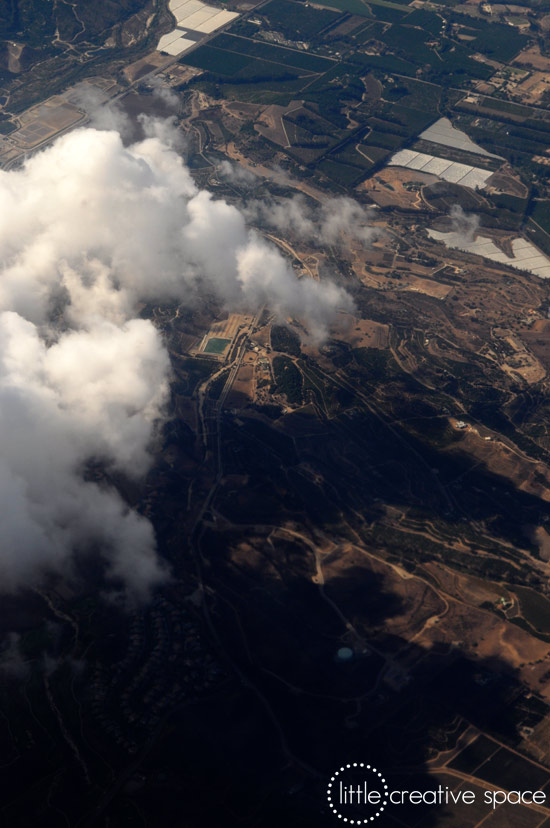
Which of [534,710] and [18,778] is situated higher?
[18,778]

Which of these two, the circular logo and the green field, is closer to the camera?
the circular logo

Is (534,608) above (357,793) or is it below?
above

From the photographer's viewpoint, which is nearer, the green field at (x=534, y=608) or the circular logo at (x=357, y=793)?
the circular logo at (x=357, y=793)

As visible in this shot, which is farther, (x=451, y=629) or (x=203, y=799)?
(x=451, y=629)

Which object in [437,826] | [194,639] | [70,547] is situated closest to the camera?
[437,826]

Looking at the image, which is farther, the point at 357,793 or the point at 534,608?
the point at 534,608

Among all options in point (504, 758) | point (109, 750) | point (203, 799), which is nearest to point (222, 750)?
point (203, 799)

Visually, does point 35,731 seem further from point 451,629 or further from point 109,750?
point 451,629

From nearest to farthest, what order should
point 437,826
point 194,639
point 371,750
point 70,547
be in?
1. point 437,826
2. point 371,750
3. point 194,639
4. point 70,547
